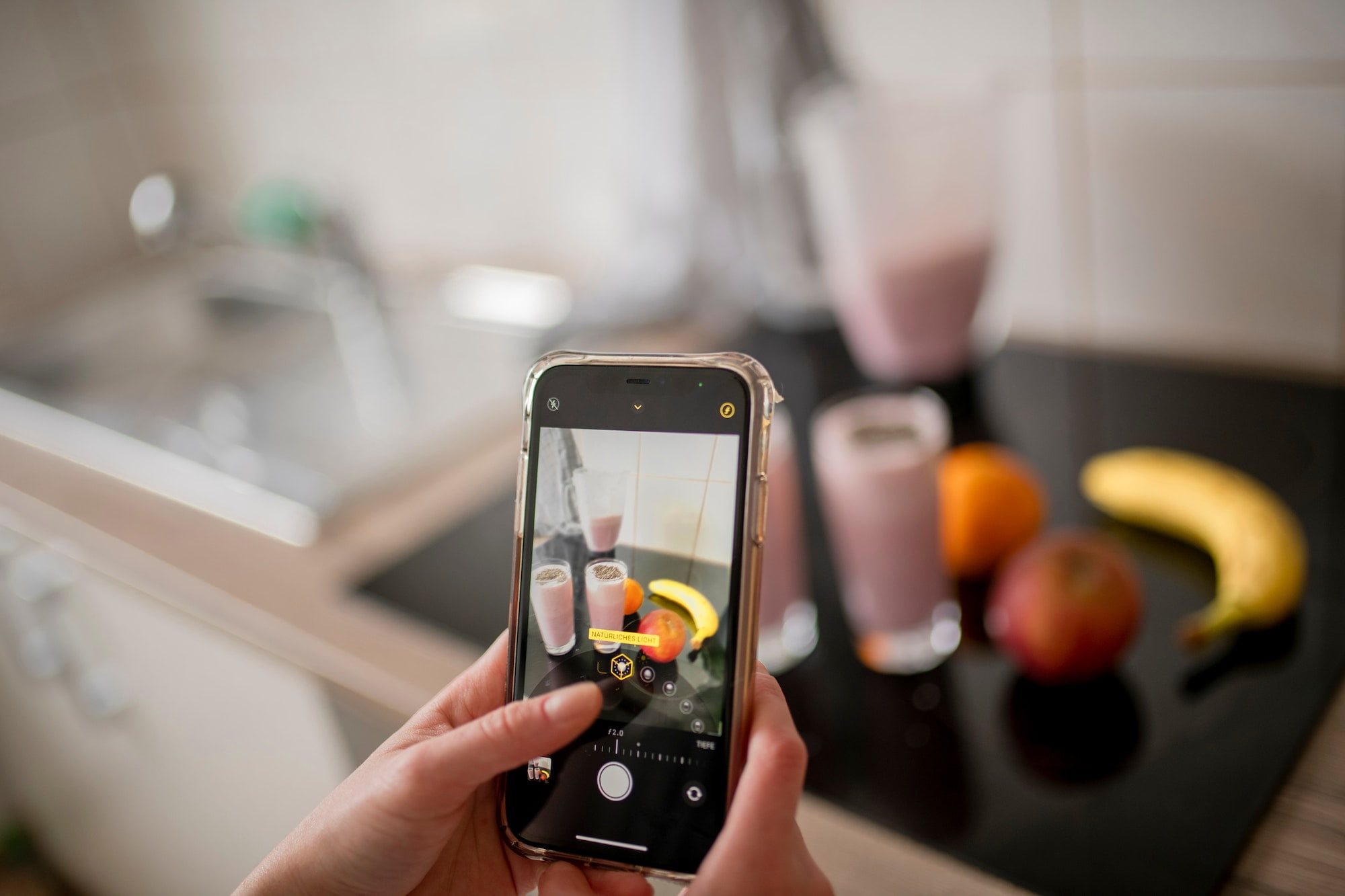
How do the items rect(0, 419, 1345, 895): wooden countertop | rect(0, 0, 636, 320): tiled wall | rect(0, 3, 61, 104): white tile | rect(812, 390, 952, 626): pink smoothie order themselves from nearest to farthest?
rect(0, 419, 1345, 895): wooden countertop < rect(812, 390, 952, 626): pink smoothie < rect(0, 0, 636, 320): tiled wall < rect(0, 3, 61, 104): white tile

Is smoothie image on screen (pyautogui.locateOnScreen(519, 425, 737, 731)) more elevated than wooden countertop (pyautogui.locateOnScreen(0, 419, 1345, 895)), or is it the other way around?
smoothie image on screen (pyautogui.locateOnScreen(519, 425, 737, 731))

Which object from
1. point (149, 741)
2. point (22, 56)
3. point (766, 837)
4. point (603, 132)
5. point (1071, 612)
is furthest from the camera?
point (22, 56)

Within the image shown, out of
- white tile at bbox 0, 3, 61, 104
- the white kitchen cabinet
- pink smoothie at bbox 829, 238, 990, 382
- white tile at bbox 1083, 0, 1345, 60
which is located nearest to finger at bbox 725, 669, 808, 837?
the white kitchen cabinet

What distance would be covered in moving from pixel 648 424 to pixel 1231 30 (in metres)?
0.64

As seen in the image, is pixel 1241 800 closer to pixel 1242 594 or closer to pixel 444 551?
pixel 1242 594

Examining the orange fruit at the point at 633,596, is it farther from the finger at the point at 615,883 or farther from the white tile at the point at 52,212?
the white tile at the point at 52,212

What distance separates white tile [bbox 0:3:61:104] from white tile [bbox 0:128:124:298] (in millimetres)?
78

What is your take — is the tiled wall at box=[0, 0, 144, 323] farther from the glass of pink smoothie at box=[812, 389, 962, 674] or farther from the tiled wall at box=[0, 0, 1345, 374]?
the glass of pink smoothie at box=[812, 389, 962, 674]

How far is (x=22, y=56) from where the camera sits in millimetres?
1576

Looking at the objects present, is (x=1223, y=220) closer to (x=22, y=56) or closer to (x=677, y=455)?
(x=677, y=455)

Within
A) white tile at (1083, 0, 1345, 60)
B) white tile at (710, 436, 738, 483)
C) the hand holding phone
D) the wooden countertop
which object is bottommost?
the wooden countertop

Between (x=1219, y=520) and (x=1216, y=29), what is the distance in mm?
395

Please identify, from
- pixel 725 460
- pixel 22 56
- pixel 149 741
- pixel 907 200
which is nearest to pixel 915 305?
pixel 907 200

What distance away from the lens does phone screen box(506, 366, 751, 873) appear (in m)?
0.34
